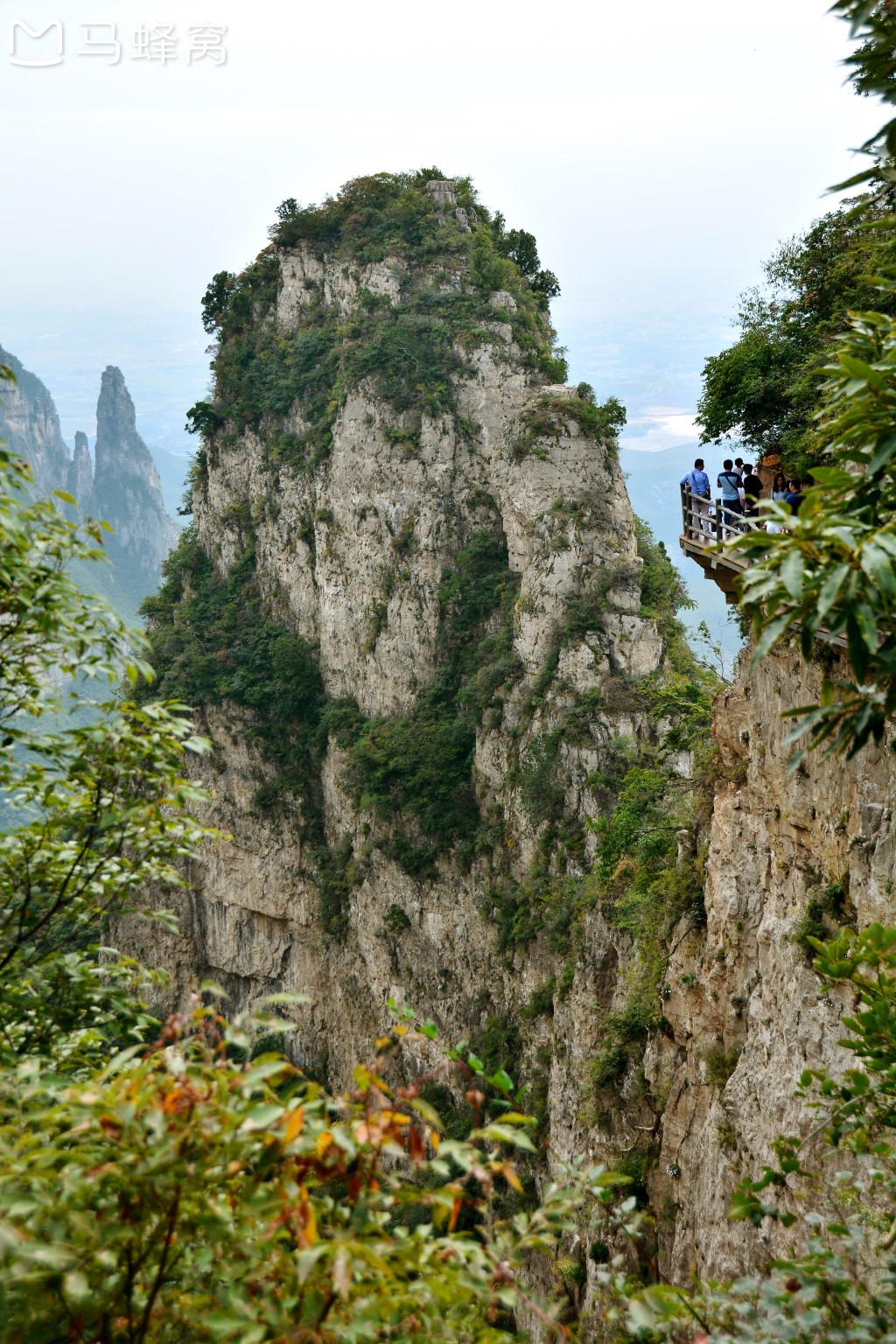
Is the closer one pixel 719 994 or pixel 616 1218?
pixel 616 1218

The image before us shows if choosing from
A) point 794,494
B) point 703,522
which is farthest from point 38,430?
point 794,494

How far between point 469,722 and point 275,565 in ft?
42.4

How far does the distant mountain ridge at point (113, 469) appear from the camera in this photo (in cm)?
13625

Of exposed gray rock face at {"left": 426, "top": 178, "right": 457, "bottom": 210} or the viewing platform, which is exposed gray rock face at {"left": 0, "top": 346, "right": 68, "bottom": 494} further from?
the viewing platform

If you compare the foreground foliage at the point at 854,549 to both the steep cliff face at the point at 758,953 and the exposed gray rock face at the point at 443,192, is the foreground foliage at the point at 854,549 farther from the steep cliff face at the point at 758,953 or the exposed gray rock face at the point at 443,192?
the exposed gray rock face at the point at 443,192

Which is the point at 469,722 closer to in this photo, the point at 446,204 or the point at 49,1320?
Result: the point at 446,204

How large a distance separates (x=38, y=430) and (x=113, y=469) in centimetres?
1114

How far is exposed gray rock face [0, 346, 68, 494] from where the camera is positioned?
131 m

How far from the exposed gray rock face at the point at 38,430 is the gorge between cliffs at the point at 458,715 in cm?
10106

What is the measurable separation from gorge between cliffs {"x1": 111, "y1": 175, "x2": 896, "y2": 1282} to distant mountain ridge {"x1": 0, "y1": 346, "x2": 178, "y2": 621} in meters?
99.0

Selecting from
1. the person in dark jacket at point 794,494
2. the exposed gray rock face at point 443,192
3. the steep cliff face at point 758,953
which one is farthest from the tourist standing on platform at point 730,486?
the exposed gray rock face at point 443,192

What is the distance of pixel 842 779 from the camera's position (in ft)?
27.9

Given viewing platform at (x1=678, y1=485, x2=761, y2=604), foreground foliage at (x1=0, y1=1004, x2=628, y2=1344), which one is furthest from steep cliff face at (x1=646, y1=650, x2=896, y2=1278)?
foreground foliage at (x1=0, y1=1004, x2=628, y2=1344)

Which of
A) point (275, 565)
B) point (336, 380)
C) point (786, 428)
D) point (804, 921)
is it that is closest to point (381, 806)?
point (275, 565)
